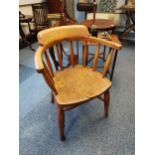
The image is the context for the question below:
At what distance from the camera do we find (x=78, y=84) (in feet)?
4.35

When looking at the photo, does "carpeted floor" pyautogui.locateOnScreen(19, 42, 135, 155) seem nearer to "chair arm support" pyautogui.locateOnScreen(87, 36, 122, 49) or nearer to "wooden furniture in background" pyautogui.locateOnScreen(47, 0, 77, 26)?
"chair arm support" pyautogui.locateOnScreen(87, 36, 122, 49)

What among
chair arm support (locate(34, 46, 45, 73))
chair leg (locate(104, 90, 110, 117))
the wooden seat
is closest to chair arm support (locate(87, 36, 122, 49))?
the wooden seat

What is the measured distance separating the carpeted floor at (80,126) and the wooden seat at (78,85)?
1.33ft

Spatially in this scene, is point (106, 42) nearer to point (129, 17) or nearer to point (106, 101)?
point (106, 101)

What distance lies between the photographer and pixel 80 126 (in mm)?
1485

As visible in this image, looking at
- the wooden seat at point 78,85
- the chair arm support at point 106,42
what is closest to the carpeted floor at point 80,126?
the wooden seat at point 78,85

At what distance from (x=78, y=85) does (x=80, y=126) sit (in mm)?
415

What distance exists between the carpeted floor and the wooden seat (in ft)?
1.33

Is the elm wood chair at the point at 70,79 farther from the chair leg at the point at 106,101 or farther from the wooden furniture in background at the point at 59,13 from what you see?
the wooden furniture in background at the point at 59,13

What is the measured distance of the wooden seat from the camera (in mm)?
1188

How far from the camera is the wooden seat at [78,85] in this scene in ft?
3.90

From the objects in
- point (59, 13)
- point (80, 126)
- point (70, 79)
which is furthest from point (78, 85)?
point (59, 13)
